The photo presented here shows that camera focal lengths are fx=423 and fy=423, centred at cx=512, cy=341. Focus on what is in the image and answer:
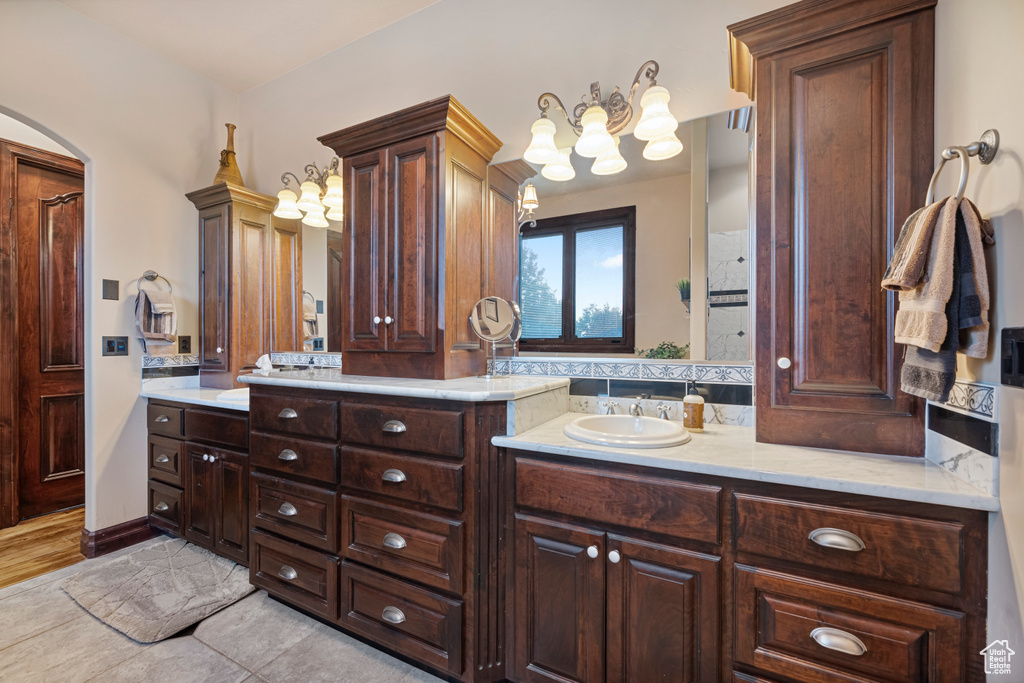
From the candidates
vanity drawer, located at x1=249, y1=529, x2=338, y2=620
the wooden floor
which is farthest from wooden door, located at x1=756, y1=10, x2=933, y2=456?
the wooden floor

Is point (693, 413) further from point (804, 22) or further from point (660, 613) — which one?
point (804, 22)

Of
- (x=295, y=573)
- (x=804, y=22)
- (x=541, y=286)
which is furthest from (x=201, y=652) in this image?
(x=804, y=22)

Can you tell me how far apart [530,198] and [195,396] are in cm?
219

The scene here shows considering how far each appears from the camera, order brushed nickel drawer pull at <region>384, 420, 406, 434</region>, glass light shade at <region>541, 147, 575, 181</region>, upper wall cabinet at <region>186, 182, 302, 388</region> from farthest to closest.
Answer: upper wall cabinet at <region>186, 182, 302, 388</region>
glass light shade at <region>541, 147, 575, 181</region>
brushed nickel drawer pull at <region>384, 420, 406, 434</region>

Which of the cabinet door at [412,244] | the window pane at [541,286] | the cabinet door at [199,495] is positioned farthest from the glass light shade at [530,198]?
the cabinet door at [199,495]

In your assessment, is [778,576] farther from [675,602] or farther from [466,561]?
[466,561]

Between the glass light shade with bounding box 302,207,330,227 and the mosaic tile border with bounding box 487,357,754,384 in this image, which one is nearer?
the mosaic tile border with bounding box 487,357,754,384

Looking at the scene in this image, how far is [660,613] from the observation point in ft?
3.82

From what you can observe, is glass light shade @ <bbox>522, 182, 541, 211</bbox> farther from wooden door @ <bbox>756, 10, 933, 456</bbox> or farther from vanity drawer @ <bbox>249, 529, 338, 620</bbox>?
vanity drawer @ <bbox>249, 529, 338, 620</bbox>

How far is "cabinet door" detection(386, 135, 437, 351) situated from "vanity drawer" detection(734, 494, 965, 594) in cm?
131

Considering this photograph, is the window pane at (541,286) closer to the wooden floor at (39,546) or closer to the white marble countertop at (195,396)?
the white marble countertop at (195,396)

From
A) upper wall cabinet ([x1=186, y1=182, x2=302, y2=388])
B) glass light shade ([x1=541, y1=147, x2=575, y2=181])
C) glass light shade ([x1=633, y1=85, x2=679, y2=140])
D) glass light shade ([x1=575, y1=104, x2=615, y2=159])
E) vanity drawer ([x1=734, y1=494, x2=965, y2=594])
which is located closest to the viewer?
vanity drawer ([x1=734, y1=494, x2=965, y2=594])

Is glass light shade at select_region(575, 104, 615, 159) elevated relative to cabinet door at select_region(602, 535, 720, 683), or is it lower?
elevated

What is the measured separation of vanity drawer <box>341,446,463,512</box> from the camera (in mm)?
1416
